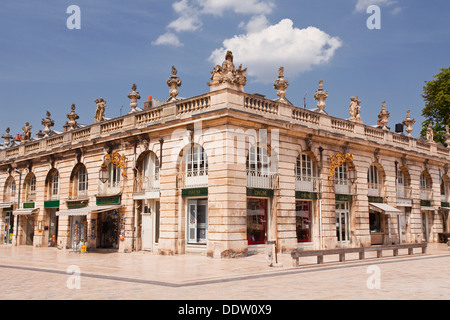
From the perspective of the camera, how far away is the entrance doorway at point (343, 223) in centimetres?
2527

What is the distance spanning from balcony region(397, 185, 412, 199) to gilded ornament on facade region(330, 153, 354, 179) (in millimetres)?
6067

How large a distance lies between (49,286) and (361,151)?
20.3 m

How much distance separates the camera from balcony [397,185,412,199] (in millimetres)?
30141

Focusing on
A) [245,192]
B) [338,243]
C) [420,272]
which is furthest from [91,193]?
[420,272]

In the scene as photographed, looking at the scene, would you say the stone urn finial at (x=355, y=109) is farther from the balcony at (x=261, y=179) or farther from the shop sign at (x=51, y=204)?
the shop sign at (x=51, y=204)

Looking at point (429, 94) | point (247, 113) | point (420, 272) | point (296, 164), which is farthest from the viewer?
point (429, 94)

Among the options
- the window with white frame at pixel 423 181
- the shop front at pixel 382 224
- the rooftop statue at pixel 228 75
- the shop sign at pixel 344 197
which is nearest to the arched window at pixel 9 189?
the rooftop statue at pixel 228 75

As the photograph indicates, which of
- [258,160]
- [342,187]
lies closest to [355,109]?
[342,187]

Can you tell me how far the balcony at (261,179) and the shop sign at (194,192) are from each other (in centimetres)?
196

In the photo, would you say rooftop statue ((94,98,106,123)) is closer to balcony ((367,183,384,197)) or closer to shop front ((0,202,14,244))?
shop front ((0,202,14,244))

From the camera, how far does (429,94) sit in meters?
40.8

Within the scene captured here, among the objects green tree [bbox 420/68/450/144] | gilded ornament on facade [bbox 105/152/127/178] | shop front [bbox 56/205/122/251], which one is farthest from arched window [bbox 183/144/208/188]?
green tree [bbox 420/68/450/144]
